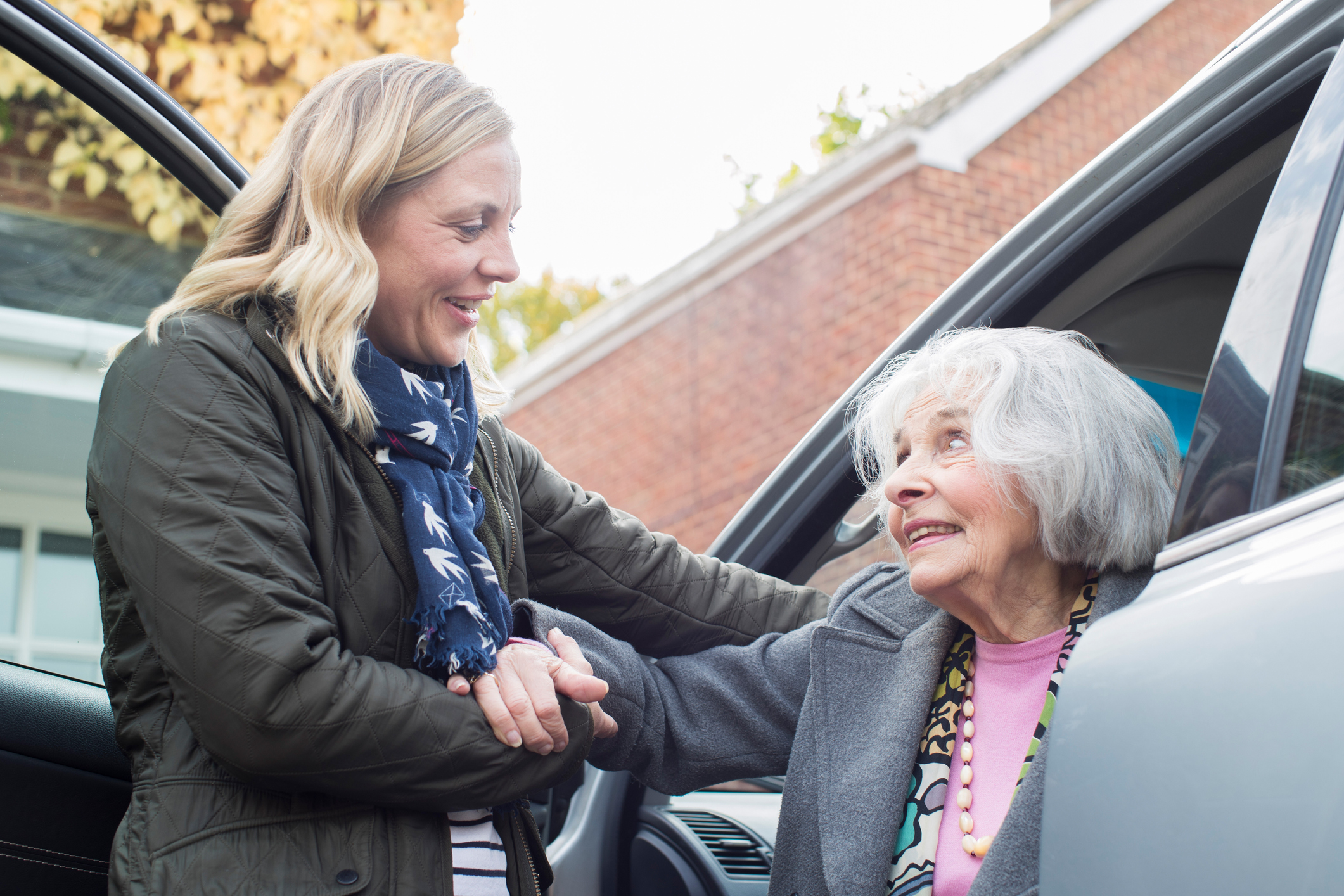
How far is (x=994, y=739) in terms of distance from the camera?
1803 millimetres

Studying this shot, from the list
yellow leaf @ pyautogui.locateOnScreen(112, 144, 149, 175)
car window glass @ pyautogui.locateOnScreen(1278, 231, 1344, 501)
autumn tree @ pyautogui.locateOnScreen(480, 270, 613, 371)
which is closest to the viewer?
car window glass @ pyautogui.locateOnScreen(1278, 231, 1344, 501)

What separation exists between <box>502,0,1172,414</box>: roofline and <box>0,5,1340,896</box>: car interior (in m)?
6.60

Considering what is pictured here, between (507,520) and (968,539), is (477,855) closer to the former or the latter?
(507,520)

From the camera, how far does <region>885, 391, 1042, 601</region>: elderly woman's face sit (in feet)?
5.92

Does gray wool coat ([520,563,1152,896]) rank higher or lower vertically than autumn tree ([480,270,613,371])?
lower

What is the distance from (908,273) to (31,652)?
7624mm

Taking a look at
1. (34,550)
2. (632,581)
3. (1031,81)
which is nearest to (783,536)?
(632,581)

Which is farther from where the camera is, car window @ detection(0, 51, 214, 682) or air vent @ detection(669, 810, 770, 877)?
car window @ detection(0, 51, 214, 682)

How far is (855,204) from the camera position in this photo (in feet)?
31.7

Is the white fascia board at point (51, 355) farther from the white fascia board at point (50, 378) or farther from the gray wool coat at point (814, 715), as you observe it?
the gray wool coat at point (814, 715)

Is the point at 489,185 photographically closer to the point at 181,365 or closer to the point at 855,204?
the point at 181,365

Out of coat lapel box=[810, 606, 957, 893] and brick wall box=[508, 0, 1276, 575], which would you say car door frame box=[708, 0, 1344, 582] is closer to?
coat lapel box=[810, 606, 957, 893]

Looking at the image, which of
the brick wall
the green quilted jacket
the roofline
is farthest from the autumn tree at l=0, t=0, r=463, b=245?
the brick wall

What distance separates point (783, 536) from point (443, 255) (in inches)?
34.7
